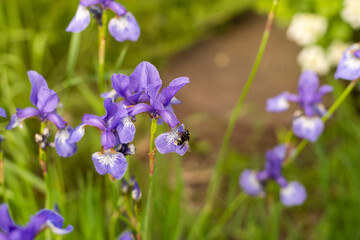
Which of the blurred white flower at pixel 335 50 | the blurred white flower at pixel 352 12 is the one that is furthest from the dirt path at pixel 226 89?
the blurred white flower at pixel 352 12

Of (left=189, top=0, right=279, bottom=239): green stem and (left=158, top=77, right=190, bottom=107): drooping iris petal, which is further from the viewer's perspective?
(left=189, top=0, right=279, bottom=239): green stem

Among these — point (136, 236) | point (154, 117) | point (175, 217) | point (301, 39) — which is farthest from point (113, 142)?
point (301, 39)

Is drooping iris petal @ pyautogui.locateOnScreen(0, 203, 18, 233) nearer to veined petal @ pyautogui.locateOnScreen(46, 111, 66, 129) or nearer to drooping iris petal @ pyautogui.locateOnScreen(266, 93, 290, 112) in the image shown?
veined petal @ pyautogui.locateOnScreen(46, 111, 66, 129)

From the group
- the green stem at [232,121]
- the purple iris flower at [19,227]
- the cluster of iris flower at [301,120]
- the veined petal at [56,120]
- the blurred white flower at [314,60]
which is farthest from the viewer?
the blurred white flower at [314,60]

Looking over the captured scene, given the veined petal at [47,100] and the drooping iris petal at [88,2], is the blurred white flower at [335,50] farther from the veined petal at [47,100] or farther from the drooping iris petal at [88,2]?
→ the veined petal at [47,100]

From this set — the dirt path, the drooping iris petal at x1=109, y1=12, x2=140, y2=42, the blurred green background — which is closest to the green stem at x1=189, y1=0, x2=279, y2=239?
the blurred green background

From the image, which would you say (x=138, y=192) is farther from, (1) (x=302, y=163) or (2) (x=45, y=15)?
(2) (x=45, y=15)
